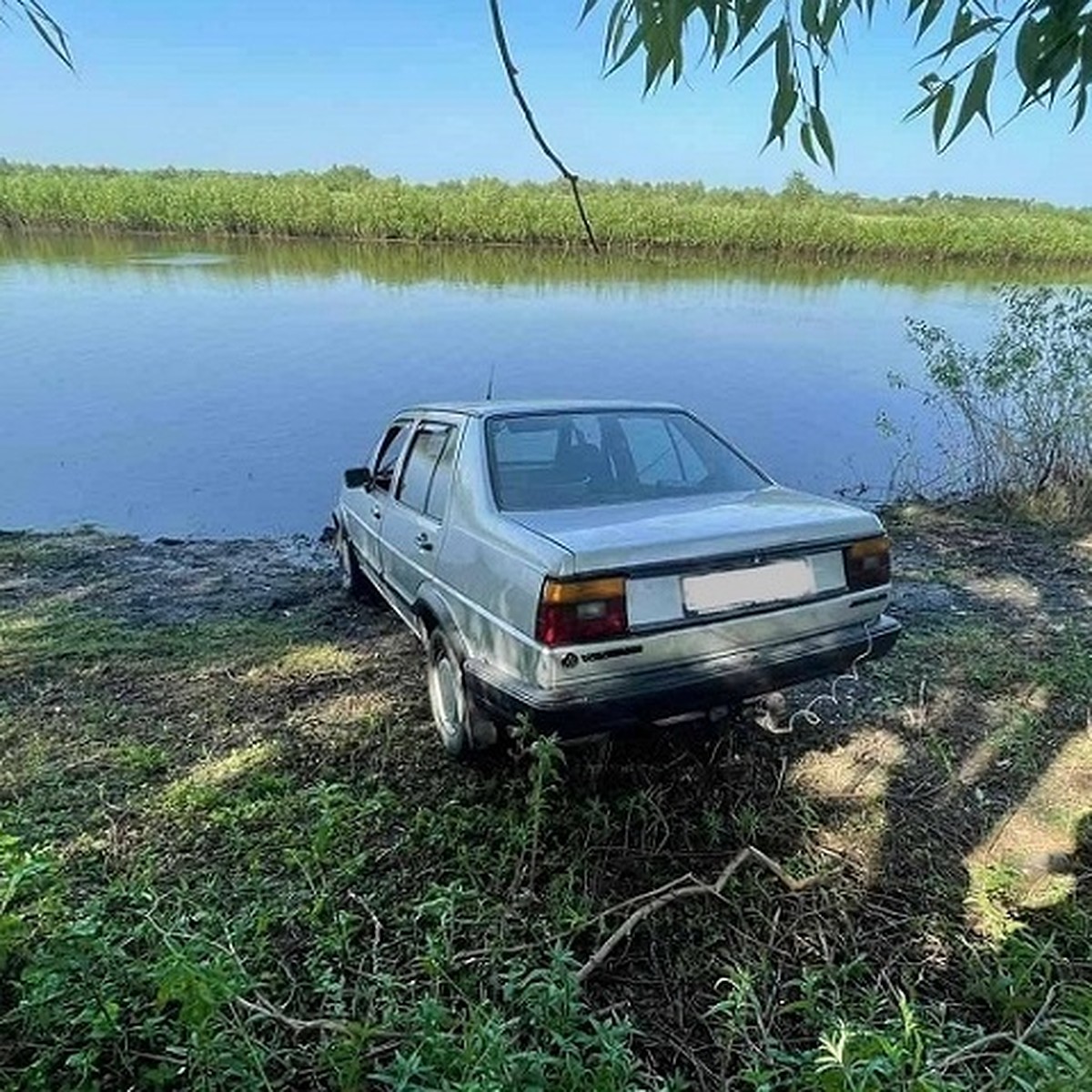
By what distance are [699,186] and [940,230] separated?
31536 mm

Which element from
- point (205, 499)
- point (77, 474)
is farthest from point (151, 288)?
point (205, 499)

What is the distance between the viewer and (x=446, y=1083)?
1563 millimetres

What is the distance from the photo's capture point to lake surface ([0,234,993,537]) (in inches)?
408

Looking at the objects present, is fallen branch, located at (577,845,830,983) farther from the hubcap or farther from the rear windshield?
the rear windshield

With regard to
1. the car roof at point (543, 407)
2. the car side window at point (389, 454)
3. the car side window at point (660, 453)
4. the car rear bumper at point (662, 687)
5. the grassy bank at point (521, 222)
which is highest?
the grassy bank at point (521, 222)

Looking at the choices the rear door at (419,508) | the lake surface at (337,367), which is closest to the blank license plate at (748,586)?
the rear door at (419,508)

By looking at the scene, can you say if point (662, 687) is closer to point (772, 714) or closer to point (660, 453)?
point (772, 714)

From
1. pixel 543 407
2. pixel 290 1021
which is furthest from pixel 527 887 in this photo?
pixel 543 407

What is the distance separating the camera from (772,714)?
3.44 meters

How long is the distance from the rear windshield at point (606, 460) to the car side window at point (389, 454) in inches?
44.3

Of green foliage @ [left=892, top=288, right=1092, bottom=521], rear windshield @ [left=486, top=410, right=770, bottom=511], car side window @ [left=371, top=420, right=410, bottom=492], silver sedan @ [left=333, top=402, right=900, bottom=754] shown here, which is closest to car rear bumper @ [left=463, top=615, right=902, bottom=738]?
silver sedan @ [left=333, top=402, right=900, bottom=754]

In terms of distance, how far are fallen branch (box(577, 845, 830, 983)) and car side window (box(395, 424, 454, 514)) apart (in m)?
2.12

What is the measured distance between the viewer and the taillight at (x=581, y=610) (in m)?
2.54

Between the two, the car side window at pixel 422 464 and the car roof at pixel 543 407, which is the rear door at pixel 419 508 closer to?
the car side window at pixel 422 464
